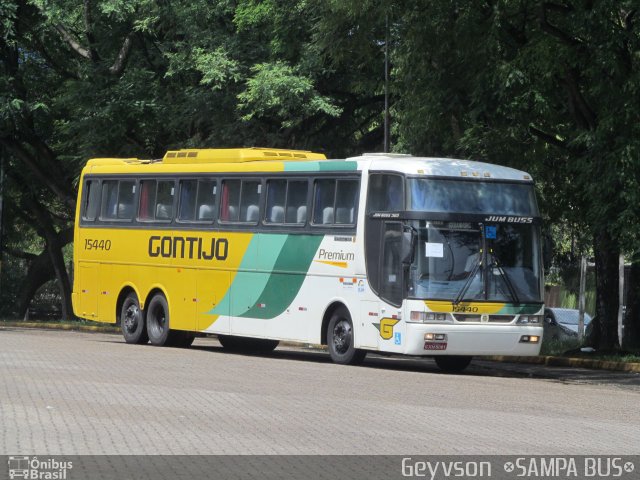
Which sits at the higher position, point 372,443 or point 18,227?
point 18,227

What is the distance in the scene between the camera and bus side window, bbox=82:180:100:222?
31.0m

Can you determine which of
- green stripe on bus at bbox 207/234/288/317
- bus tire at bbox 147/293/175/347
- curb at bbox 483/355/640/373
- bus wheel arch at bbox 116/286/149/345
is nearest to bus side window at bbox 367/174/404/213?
green stripe on bus at bbox 207/234/288/317

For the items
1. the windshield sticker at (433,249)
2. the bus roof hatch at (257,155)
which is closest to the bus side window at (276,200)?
the bus roof hatch at (257,155)

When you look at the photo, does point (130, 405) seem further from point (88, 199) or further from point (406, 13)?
point (88, 199)

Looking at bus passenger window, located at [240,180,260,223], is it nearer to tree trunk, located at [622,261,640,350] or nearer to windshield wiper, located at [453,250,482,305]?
windshield wiper, located at [453,250,482,305]

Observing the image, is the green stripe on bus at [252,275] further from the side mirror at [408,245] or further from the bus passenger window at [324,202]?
the side mirror at [408,245]

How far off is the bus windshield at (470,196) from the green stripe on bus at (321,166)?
1702 mm

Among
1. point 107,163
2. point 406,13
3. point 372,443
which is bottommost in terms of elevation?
point 372,443

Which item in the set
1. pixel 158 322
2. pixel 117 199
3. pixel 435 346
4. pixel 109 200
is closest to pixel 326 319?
pixel 435 346

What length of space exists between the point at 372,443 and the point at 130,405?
3642 millimetres

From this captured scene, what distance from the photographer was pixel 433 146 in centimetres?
3047

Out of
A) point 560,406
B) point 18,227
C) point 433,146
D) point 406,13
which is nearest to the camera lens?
point 560,406

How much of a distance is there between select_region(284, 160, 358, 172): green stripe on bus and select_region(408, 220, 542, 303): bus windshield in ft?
7.26

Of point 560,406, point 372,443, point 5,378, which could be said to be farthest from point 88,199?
point 372,443
